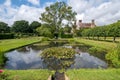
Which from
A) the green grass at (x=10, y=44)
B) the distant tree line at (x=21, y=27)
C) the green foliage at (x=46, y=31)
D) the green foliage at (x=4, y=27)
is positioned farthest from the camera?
the distant tree line at (x=21, y=27)

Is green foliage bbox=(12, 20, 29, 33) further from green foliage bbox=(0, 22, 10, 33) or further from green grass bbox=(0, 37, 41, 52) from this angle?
green grass bbox=(0, 37, 41, 52)

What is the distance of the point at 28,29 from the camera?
10081 cm

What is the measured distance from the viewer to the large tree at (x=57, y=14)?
6962cm

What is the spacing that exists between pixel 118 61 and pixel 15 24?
94.1 meters

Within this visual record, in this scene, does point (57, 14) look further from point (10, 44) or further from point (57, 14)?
point (10, 44)

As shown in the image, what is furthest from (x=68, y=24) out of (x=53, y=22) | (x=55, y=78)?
(x=55, y=78)

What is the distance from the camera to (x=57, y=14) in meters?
70.6

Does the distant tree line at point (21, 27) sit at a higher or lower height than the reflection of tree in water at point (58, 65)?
higher

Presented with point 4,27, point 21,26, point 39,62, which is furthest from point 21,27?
point 39,62

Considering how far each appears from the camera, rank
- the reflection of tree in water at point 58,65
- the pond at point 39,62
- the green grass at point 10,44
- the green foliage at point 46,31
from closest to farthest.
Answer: the reflection of tree in water at point 58,65 → the pond at point 39,62 → the green grass at point 10,44 → the green foliage at point 46,31

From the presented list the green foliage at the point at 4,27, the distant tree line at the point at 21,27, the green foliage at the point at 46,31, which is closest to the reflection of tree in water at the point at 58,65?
the green foliage at the point at 46,31

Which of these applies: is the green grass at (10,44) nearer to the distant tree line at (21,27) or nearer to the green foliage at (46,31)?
the green foliage at (46,31)

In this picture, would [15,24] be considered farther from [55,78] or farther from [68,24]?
[55,78]

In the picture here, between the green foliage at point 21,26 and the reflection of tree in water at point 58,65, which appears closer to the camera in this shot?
the reflection of tree in water at point 58,65
